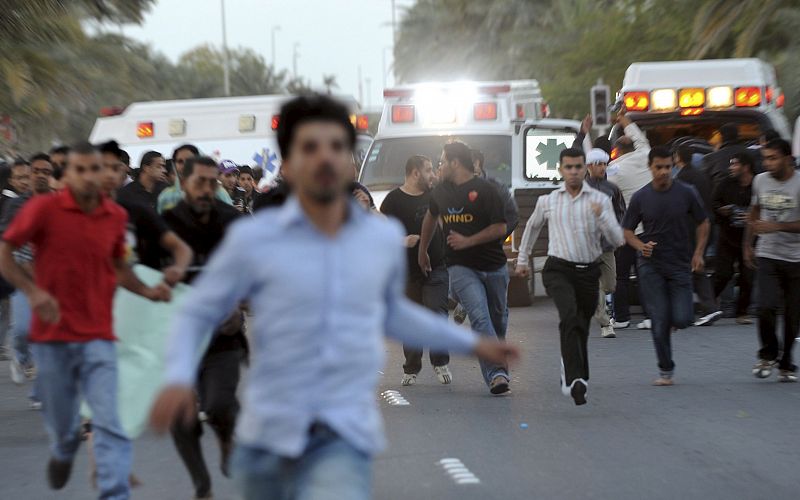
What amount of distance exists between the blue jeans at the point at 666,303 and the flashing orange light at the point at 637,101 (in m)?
6.07

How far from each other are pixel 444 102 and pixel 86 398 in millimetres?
11942

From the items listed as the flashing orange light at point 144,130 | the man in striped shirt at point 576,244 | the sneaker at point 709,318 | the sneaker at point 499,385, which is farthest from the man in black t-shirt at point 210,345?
the flashing orange light at point 144,130

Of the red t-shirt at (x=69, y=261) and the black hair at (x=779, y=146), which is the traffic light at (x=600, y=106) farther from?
the red t-shirt at (x=69, y=261)

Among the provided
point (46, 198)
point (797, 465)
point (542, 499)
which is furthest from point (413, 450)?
point (46, 198)

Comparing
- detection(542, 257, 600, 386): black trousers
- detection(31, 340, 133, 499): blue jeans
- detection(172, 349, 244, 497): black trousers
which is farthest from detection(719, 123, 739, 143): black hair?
detection(31, 340, 133, 499): blue jeans

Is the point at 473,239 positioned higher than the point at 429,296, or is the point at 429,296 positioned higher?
the point at 473,239

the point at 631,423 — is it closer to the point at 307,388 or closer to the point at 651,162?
the point at 651,162

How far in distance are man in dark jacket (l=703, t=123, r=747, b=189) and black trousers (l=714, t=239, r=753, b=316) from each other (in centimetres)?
73

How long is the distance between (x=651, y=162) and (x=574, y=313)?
185 centimetres

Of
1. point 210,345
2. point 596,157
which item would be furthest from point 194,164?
point 596,157

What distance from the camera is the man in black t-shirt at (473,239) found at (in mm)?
10570

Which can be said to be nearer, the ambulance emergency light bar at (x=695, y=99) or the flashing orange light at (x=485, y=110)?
the ambulance emergency light bar at (x=695, y=99)

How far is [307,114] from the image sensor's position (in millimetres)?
4047

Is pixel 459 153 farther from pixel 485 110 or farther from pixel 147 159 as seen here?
pixel 485 110
